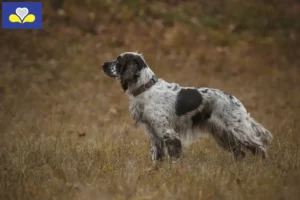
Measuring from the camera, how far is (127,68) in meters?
5.88

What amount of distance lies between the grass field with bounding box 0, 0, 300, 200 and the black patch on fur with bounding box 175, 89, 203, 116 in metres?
0.61

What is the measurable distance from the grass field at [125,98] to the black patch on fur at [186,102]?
607 millimetres

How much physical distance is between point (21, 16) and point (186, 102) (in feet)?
19.3

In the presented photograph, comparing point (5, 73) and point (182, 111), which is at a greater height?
point (5, 73)

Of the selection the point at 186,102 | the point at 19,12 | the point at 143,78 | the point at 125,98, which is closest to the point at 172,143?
the point at 186,102

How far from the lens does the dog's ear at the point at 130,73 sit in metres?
5.83

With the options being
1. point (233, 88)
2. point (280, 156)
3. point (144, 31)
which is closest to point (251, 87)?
point (233, 88)

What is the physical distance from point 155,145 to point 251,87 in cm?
769

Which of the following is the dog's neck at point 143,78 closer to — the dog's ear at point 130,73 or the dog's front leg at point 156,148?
the dog's ear at point 130,73

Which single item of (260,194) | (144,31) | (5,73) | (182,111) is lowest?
(260,194)

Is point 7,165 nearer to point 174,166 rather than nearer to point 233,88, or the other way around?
point 174,166

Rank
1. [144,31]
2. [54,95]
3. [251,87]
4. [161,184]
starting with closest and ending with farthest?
1. [161,184]
2. [54,95]
3. [251,87]
4. [144,31]

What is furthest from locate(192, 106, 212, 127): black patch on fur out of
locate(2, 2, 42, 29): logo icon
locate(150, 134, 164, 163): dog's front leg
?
locate(2, 2, 42, 29): logo icon

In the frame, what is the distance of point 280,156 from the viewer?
18.7 ft
